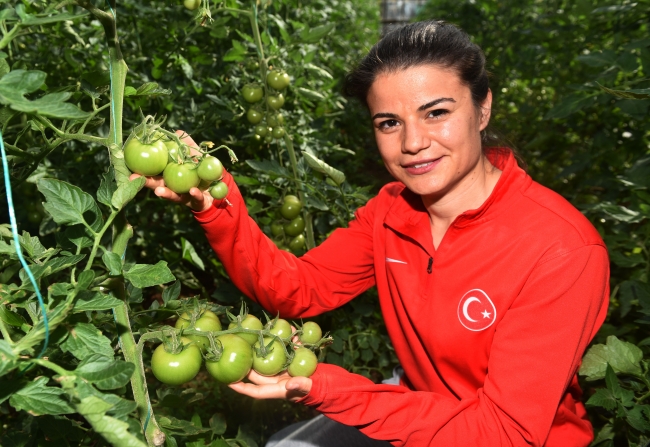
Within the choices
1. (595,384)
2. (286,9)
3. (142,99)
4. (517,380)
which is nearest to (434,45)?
(142,99)

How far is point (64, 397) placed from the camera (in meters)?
0.79

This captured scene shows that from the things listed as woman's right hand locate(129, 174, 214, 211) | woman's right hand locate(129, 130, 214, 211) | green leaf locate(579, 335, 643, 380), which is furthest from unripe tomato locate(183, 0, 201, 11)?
green leaf locate(579, 335, 643, 380)

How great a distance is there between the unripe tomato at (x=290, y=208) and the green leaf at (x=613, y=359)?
0.97 metres

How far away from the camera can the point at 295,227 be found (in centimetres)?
197

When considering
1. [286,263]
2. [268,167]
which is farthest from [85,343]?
[268,167]

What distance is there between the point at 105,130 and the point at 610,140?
6.95 feet

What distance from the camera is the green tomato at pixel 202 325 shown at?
1090mm

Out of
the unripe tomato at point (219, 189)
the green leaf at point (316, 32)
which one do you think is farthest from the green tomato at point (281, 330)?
the green leaf at point (316, 32)

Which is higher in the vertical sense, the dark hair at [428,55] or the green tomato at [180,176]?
the dark hair at [428,55]

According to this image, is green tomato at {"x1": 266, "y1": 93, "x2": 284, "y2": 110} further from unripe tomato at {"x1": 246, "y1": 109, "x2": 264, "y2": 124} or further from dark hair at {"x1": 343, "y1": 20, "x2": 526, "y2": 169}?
dark hair at {"x1": 343, "y1": 20, "x2": 526, "y2": 169}

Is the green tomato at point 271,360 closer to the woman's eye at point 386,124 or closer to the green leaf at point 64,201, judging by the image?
the green leaf at point 64,201

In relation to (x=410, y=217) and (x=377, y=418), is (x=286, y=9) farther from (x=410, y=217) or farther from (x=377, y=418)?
(x=377, y=418)

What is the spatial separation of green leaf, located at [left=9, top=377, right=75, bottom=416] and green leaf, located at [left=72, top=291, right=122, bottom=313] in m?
0.11

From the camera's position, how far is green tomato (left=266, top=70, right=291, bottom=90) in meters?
1.92
